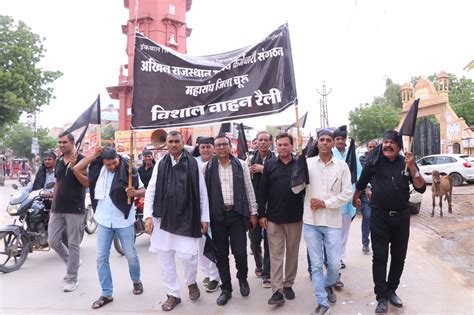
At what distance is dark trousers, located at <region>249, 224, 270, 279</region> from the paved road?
176 mm

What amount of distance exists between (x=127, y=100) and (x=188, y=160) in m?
23.5

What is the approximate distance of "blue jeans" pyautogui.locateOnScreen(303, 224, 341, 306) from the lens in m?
3.59

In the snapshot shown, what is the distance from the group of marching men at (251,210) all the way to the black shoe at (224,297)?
1 centimetres

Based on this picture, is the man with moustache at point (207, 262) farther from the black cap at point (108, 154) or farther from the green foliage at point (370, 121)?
the green foliage at point (370, 121)

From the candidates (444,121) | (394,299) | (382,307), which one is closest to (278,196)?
(382,307)

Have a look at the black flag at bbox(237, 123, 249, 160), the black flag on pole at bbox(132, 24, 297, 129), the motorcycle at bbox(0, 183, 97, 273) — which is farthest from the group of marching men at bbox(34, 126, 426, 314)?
the motorcycle at bbox(0, 183, 97, 273)

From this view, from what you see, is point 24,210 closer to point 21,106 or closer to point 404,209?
point 404,209

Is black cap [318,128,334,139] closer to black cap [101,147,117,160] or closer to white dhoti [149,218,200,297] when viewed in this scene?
white dhoti [149,218,200,297]

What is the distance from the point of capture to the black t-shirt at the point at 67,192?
454 cm

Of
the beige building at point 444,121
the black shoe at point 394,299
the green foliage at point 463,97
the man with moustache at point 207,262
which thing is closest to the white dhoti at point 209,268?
the man with moustache at point 207,262

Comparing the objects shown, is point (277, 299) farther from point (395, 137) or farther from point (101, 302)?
point (395, 137)

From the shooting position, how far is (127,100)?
25.8m

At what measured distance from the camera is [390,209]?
12.1 feet

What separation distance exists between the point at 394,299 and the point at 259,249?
175cm
